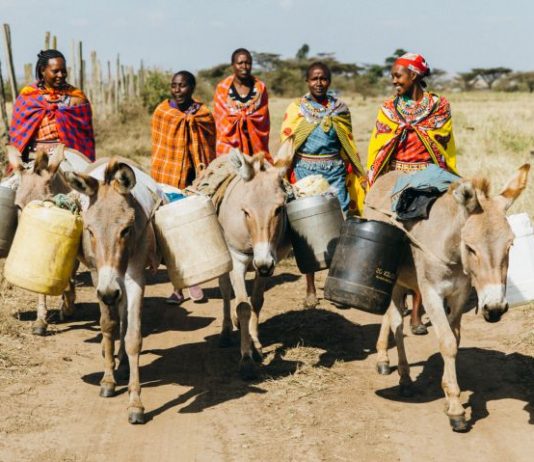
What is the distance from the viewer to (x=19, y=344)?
6.83m

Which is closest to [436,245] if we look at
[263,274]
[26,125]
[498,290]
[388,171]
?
[498,290]

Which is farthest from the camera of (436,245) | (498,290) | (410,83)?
(410,83)

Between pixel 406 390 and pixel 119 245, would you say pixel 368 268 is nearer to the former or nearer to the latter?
pixel 406 390

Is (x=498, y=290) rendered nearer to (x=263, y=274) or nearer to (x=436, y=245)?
(x=436, y=245)

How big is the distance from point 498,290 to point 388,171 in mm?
2755

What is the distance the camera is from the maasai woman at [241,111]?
858cm

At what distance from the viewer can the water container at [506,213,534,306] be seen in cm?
564

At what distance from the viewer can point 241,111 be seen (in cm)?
861

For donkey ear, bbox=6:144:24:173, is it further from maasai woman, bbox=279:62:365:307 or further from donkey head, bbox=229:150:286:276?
maasai woman, bbox=279:62:365:307

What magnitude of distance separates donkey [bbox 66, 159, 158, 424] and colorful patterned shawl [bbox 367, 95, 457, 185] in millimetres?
2478

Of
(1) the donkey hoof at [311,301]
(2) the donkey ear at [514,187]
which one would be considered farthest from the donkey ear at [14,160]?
(2) the donkey ear at [514,187]

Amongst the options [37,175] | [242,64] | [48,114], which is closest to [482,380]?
[37,175]

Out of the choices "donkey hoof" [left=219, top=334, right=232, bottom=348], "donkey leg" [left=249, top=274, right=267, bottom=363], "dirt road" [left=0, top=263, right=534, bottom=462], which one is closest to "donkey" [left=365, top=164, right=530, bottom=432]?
"dirt road" [left=0, top=263, right=534, bottom=462]

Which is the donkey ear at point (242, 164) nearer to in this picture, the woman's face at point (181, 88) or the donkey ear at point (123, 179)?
the donkey ear at point (123, 179)
